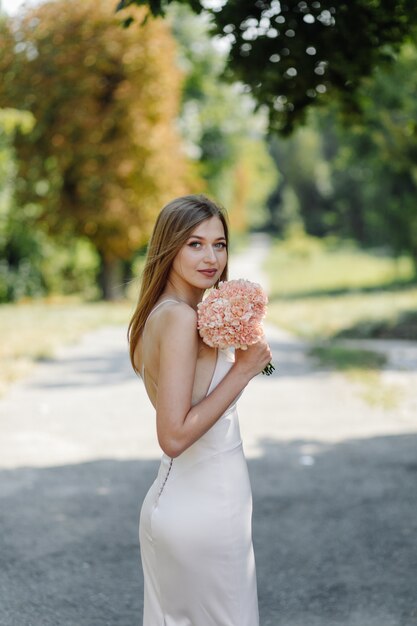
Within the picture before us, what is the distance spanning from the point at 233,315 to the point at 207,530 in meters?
0.73

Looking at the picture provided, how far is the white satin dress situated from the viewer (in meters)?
2.76

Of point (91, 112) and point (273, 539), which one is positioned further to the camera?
point (91, 112)

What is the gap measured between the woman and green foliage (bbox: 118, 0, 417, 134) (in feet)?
10.5

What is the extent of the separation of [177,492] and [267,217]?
100013 mm

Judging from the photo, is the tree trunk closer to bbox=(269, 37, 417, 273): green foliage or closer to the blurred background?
the blurred background

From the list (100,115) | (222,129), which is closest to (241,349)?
(100,115)

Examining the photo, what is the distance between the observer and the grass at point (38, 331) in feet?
42.4

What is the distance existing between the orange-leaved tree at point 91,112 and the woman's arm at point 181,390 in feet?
84.2

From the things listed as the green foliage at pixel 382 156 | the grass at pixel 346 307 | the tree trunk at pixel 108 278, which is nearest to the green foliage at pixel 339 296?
the grass at pixel 346 307

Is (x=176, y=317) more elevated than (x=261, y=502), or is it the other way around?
(x=176, y=317)

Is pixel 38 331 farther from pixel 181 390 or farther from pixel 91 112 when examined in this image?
pixel 181 390

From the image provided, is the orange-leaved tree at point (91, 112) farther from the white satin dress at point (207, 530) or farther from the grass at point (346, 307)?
the white satin dress at point (207, 530)

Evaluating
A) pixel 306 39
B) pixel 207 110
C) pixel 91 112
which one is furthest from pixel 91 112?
pixel 306 39

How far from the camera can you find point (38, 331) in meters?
17.8
